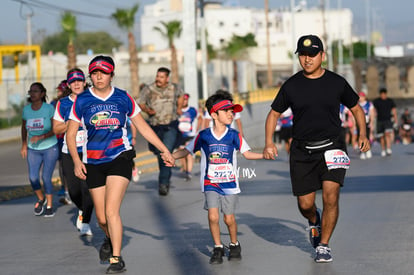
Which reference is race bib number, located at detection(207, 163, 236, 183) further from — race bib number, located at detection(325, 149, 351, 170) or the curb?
the curb

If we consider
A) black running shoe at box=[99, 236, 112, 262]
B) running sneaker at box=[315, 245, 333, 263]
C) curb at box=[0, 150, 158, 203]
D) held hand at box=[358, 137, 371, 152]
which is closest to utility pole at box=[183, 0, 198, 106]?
curb at box=[0, 150, 158, 203]

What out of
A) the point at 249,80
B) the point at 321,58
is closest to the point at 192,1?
the point at 321,58

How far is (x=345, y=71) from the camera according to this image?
9906 cm

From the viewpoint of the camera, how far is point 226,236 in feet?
33.0

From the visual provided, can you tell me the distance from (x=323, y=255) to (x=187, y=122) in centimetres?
1201

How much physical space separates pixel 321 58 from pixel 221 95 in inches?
51.3

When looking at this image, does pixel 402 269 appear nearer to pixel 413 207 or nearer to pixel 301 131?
pixel 301 131

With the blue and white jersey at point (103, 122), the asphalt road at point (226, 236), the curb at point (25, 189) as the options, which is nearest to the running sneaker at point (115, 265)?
the asphalt road at point (226, 236)

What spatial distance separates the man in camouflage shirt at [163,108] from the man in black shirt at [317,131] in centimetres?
681

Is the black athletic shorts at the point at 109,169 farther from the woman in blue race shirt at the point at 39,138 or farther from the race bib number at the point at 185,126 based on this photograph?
the race bib number at the point at 185,126

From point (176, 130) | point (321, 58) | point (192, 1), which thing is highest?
point (192, 1)

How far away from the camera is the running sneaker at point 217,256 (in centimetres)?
829

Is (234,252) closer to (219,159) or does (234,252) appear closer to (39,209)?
(219,159)

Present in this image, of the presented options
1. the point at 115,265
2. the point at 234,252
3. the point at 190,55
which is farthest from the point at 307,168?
the point at 190,55
